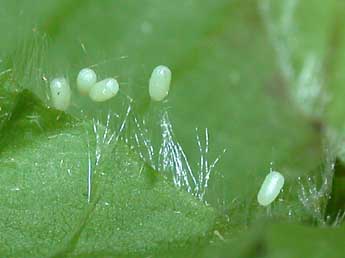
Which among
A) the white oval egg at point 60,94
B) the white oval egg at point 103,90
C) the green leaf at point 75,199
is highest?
the white oval egg at point 103,90

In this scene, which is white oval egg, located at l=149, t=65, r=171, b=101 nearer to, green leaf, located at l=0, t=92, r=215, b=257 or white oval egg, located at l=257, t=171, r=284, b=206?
green leaf, located at l=0, t=92, r=215, b=257

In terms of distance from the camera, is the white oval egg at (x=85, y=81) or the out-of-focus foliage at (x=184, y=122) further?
the white oval egg at (x=85, y=81)

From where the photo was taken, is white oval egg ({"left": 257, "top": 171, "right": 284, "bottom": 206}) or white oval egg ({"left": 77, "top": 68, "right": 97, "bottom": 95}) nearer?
white oval egg ({"left": 257, "top": 171, "right": 284, "bottom": 206})

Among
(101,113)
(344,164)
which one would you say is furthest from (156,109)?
(344,164)

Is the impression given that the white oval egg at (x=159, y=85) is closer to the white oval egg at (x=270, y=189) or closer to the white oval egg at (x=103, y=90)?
the white oval egg at (x=103, y=90)

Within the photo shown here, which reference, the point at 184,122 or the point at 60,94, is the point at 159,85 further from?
the point at 184,122

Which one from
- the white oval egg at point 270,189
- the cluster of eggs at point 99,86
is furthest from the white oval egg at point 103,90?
the white oval egg at point 270,189

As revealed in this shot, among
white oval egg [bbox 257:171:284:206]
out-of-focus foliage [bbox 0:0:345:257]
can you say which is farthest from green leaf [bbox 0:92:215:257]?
white oval egg [bbox 257:171:284:206]

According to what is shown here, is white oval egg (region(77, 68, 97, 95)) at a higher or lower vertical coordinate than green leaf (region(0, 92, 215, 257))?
higher
